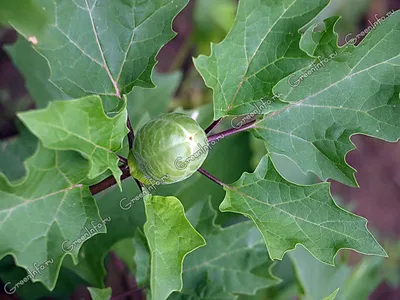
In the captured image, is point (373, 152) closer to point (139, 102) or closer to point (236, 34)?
point (139, 102)

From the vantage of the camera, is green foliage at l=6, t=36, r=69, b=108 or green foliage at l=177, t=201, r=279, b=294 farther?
green foliage at l=6, t=36, r=69, b=108

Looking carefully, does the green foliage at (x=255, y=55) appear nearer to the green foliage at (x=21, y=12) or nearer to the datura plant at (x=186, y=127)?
the datura plant at (x=186, y=127)

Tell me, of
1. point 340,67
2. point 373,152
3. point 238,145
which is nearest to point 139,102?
point 238,145

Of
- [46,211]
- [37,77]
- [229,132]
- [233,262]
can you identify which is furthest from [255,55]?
[37,77]

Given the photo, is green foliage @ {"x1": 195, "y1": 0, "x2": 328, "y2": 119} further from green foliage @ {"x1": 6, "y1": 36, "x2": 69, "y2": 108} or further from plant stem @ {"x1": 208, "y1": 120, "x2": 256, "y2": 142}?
green foliage @ {"x1": 6, "y1": 36, "x2": 69, "y2": 108}

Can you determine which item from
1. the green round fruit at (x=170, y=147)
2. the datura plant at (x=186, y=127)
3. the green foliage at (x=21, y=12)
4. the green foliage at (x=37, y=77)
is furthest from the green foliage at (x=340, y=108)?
the green foliage at (x=37, y=77)

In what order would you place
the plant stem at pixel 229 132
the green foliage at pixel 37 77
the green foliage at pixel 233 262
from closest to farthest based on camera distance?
the plant stem at pixel 229 132 → the green foliage at pixel 233 262 → the green foliage at pixel 37 77

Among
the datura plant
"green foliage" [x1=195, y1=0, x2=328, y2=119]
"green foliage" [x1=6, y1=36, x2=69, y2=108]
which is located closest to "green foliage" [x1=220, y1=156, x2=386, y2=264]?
the datura plant

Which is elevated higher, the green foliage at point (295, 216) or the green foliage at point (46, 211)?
the green foliage at point (46, 211)

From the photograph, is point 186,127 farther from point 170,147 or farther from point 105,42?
point 105,42
